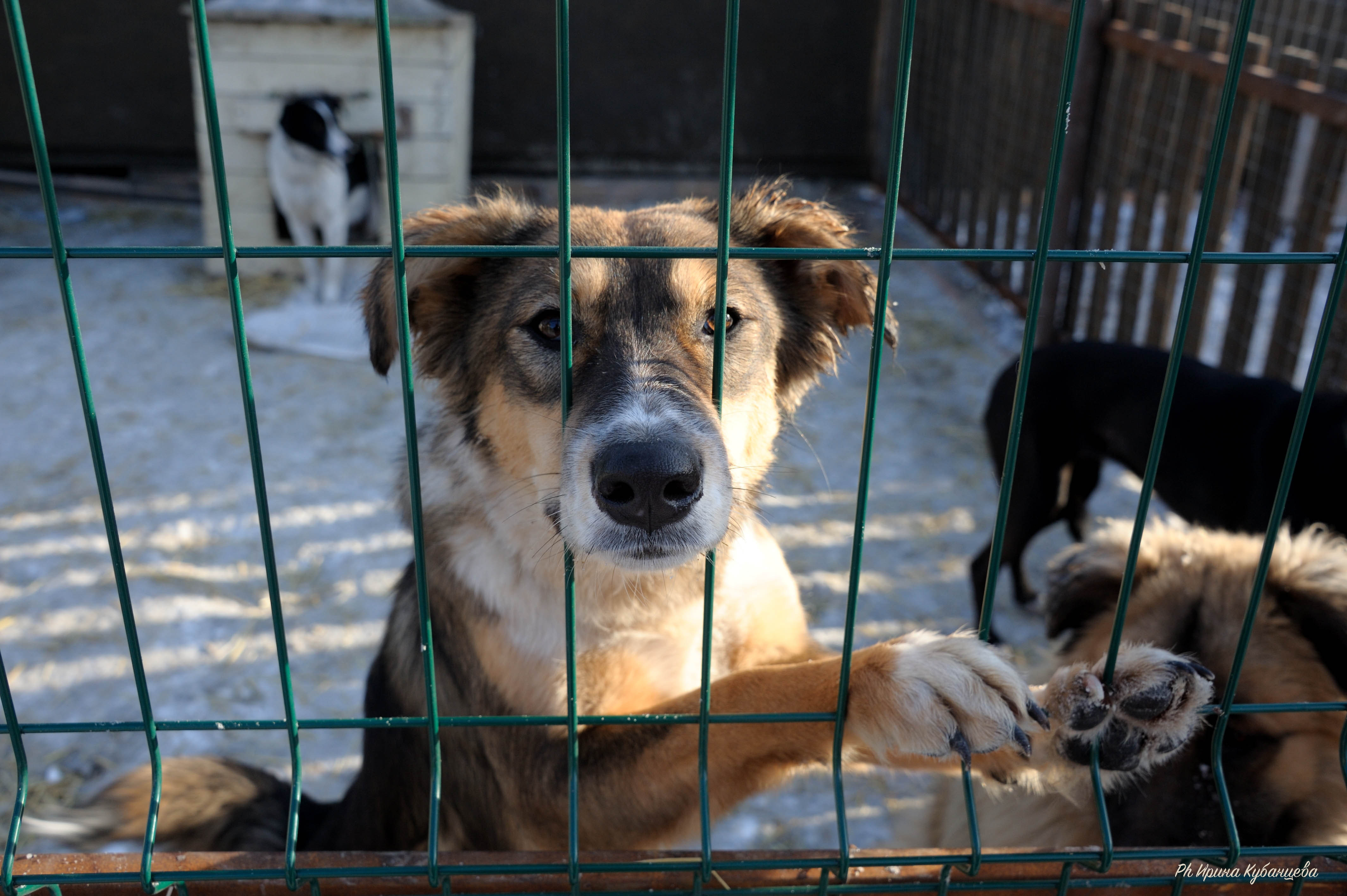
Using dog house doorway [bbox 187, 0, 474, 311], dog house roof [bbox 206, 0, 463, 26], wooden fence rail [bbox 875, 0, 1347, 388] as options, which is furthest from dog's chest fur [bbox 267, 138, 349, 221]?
wooden fence rail [bbox 875, 0, 1347, 388]

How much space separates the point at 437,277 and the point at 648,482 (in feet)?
2.77

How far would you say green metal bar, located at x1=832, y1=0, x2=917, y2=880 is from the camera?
4.34ft

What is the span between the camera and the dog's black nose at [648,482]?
170cm

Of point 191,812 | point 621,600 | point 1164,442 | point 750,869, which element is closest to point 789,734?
point 750,869

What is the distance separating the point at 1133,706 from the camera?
171cm

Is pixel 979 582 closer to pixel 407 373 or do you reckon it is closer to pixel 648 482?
pixel 648 482

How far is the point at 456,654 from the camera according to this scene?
241 cm

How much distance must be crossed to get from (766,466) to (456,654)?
2.89ft

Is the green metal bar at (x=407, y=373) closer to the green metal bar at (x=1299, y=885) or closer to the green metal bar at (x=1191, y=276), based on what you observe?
the green metal bar at (x=1191, y=276)

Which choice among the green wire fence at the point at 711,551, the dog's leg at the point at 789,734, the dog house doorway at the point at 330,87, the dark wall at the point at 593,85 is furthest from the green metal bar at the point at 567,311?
the dark wall at the point at 593,85

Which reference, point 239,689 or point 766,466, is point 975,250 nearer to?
point 766,466

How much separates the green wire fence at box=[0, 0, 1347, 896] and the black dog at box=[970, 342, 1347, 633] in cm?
184

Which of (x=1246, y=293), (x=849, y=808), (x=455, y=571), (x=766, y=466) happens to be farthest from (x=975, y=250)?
(x=1246, y=293)

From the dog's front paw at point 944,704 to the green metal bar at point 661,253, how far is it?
2.32 feet
